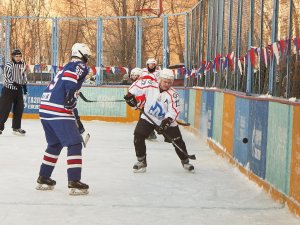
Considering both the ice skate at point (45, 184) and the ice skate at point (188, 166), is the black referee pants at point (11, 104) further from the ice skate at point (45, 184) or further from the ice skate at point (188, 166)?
the ice skate at point (45, 184)

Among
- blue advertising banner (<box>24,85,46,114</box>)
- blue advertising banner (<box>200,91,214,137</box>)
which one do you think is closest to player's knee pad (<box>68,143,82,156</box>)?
blue advertising banner (<box>200,91,214,137</box>)

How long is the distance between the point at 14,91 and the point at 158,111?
5.59m

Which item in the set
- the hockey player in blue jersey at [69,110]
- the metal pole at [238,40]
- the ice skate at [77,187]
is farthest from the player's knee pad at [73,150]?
the metal pole at [238,40]

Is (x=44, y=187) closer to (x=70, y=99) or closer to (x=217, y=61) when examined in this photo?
(x=70, y=99)

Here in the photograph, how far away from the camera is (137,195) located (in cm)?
648

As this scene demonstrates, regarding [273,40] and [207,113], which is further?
[207,113]

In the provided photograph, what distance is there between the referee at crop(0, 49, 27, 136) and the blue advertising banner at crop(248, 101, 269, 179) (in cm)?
647

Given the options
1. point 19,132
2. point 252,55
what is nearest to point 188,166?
point 252,55

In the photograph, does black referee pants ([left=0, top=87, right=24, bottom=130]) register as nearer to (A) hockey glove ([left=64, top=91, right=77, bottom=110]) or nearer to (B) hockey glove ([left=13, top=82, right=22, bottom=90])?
(B) hockey glove ([left=13, top=82, right=22, bottom=90])

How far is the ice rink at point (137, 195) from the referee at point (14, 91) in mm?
2888

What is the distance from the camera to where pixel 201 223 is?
206 inches

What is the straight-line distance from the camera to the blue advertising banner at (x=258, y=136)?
6.79m

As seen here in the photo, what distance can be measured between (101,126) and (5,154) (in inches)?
259

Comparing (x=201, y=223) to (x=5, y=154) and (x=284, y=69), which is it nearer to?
(x=284, y=69)
